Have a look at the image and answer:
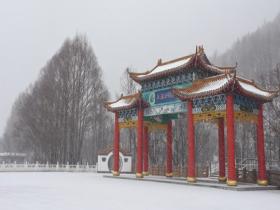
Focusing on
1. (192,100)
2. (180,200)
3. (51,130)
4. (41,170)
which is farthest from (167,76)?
(51,130)

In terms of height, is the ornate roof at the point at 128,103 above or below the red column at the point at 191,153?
above

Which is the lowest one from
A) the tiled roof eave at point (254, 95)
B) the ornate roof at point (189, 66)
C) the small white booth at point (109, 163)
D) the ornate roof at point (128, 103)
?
the small white booth at point (109, 163)

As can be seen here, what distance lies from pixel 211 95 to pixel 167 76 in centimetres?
527

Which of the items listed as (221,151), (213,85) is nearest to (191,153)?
(221,151)

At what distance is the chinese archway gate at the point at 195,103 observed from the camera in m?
20.8

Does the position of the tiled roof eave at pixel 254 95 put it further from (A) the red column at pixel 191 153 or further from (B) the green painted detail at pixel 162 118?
(B) the green painted detail at pixel 162 118

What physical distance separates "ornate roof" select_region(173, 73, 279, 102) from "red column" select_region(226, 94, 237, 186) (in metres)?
0.64

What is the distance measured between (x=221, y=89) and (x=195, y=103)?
2619 mm

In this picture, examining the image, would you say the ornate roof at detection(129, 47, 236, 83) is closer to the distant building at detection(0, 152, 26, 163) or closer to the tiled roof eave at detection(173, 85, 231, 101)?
the tiled roof eave at detection(173, 85, 231, 101)

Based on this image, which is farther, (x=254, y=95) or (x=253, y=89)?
(x=253, y=89)

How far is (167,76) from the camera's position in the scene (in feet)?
84.7

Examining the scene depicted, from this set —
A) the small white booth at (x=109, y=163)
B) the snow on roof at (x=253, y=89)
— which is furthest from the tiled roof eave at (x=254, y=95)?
the small white booth at (x=109, y=163)

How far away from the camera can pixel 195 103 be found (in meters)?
22.7

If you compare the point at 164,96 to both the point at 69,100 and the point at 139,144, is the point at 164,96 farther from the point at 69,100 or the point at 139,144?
the point at 69,100
